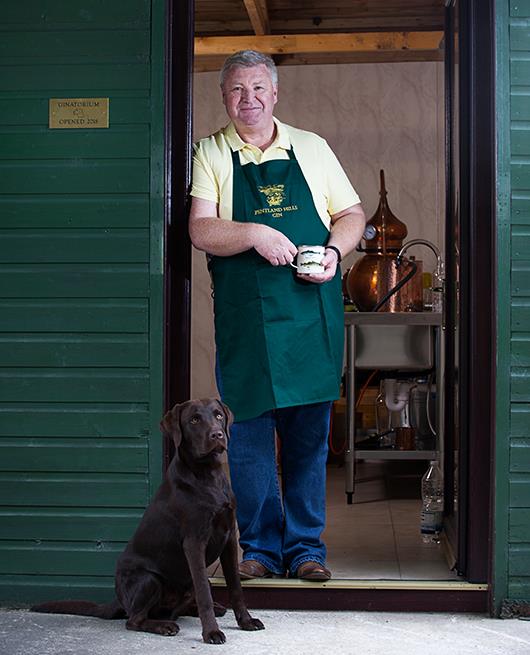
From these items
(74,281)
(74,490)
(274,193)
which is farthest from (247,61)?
(74,490)

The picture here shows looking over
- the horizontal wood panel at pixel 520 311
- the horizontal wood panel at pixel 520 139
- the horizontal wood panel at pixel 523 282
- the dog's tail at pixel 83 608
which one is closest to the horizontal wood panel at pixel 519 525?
the horizontal wood panel at pixel 520 311

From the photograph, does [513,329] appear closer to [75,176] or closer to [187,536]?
[187,536]

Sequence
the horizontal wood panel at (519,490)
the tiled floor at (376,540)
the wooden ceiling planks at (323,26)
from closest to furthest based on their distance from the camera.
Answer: the horizontal wood panel at (519,490) < the tiled floor at (376,540) < the wooden ceiling planks at (323,26)

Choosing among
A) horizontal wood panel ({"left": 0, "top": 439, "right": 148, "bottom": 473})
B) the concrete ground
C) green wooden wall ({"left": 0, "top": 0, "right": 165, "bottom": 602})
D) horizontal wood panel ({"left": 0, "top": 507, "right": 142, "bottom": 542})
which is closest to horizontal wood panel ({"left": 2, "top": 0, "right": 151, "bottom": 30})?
green wooden wall ({"left": 0, "top": 0, "right": 165, "bottom": 602})

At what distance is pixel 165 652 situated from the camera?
2.83 meters

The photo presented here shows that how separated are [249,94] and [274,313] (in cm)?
74

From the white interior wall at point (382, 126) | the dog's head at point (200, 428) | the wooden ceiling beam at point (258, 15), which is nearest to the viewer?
the dog's head at point (200, 428)

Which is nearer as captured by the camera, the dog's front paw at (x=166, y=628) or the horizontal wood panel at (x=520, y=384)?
the dog's front paw at (x=166, y=628)

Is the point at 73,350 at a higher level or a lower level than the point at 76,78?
lower

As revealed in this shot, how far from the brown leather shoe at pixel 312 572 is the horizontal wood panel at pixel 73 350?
847 millimetres

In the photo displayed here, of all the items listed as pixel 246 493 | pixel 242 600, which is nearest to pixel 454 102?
pixel 246 493

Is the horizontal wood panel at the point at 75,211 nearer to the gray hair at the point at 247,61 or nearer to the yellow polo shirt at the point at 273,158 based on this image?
the yellow polo shirt at the point at 273,158

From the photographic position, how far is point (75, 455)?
340 centimetres

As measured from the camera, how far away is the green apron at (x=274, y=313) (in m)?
3.39
